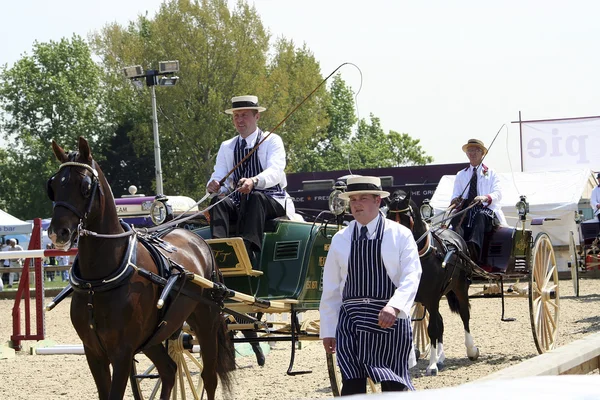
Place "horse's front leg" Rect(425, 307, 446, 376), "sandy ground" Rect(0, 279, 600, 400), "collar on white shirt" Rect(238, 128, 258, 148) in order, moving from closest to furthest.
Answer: "collar on white shirt" Rect(238, 128, 258, 148) < "sandy ground" Rect(0, 279, 600, 400) < "horse's front leg" Rect(425, 307, 446, 376)

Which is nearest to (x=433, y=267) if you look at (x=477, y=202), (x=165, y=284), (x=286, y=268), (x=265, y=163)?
(x=477, y=202)

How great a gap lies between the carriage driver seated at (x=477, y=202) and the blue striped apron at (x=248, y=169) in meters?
3.66

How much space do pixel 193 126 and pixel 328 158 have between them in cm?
1349

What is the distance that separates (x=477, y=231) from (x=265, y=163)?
156 inches

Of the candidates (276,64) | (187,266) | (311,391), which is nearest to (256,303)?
(187,266)

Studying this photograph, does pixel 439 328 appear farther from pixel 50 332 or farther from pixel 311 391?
pixel 50 332

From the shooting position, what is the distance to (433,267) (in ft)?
33.4

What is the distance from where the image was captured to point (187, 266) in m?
7.21

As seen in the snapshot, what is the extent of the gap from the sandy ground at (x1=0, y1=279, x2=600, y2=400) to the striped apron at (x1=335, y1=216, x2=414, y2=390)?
7.78 feet

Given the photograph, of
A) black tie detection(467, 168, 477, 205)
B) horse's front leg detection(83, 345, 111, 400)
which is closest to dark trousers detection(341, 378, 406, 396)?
horse's front leg detection(83, 345, 111, 400)

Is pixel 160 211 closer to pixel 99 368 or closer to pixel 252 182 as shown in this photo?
pixel 252 182

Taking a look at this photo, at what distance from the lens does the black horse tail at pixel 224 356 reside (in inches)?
297

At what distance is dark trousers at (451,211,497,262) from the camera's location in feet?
37.1

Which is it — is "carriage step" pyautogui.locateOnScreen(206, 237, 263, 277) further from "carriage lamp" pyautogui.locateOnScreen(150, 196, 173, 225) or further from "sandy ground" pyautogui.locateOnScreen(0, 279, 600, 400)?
"sandy ground" pyautogui.locateOnScreen(0, 279, 600, 400)
